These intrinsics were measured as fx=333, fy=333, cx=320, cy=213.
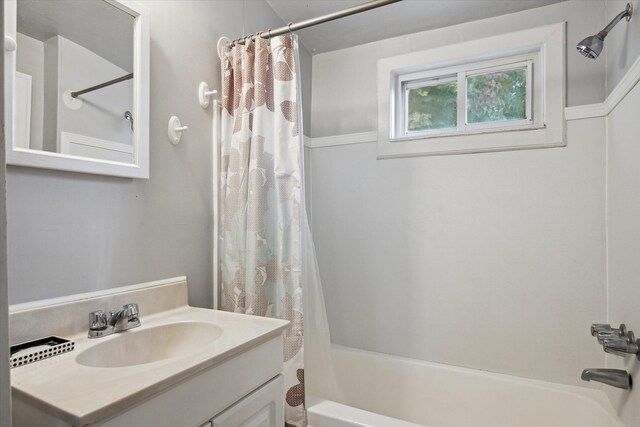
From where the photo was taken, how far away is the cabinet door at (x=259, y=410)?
881 mm

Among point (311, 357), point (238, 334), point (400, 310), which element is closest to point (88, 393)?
point (238, 334)

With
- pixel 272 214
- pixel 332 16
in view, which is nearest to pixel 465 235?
pixel 272 214

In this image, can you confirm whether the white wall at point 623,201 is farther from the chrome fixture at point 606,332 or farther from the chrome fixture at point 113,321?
the chrome fixture at point 113,321

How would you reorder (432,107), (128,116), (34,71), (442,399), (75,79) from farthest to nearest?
(432,107), (442,399), (128,116), (75,79), (34,71)

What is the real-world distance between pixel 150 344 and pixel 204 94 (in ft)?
3.36

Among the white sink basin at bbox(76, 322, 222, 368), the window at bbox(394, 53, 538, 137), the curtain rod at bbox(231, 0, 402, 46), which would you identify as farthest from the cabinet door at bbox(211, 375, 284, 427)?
the window at bbox(394, 53, 538, 137)

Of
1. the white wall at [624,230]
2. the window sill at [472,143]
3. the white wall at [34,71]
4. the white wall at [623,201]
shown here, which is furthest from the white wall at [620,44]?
the white wall at [34,71]

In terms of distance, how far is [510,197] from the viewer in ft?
6.09

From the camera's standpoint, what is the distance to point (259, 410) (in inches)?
39.2

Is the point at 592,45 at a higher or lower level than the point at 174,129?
higher

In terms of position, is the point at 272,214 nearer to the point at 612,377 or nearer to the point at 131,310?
the point at 131,310

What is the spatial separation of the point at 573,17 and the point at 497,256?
1.31 meters

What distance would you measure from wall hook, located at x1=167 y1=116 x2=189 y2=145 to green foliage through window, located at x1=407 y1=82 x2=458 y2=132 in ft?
4.79

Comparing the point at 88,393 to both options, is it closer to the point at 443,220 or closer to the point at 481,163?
the point at 443,220
